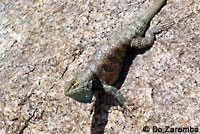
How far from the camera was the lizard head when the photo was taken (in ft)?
14.8

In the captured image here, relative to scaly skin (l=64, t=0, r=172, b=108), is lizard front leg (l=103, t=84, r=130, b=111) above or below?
below

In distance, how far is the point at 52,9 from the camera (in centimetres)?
668

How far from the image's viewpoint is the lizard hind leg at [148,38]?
527cm

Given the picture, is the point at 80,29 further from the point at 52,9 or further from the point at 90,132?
the point at 90,132

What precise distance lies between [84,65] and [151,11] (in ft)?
5.75

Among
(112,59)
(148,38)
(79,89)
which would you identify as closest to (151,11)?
(148,38)

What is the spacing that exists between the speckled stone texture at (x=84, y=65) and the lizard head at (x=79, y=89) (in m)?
0.47

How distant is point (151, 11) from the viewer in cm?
565

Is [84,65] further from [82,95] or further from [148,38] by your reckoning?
[148,38]

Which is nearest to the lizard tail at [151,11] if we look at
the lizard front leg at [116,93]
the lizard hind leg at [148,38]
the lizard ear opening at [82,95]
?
the lizard hind leg at [148,38]

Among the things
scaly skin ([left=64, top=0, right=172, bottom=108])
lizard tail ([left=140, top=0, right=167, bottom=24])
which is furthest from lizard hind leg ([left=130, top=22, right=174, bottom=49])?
lizard tail ([left=140, top=0, right=167, bottom=24])

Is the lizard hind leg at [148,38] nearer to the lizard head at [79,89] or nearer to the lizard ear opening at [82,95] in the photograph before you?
the lizard head at [79,89]

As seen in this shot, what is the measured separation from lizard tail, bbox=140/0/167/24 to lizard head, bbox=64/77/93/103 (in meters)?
1.81

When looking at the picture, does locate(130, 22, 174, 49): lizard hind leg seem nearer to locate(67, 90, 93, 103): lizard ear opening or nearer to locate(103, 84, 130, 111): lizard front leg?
locate(103, 84, 130, 111): lizard front leg
